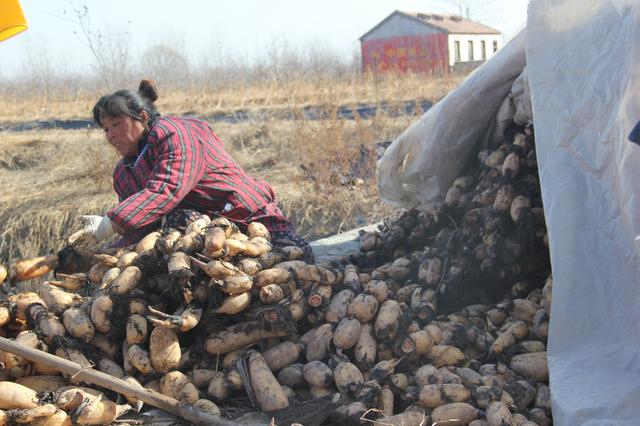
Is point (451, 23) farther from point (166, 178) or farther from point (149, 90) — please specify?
point (166, 178)

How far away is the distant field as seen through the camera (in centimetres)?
A: 629

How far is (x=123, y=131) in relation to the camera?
128 inches

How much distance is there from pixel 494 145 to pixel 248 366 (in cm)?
161

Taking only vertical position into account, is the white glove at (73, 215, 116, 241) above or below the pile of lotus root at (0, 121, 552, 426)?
above

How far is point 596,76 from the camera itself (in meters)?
2.27

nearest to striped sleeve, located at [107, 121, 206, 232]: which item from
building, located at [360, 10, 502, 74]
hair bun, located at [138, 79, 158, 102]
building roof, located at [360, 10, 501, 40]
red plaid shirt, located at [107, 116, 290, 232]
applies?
red plaid shirt, located at [107, 116, 290, 232]

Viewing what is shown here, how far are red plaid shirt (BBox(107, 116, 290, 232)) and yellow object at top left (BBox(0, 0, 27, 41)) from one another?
708mm

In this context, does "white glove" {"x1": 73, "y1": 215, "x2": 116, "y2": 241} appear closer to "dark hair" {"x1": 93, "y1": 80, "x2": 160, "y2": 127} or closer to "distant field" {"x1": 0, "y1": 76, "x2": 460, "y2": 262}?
"dark hair" {"x1": 93, "y1": 80, "x2": 160, "y2": 127}

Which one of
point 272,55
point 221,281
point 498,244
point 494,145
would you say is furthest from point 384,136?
point 221,281

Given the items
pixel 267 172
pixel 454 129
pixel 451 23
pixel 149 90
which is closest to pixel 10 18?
pixel 149 90

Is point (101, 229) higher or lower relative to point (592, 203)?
lower

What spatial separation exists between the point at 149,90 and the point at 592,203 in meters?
2.20

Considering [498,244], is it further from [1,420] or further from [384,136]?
[384,136]

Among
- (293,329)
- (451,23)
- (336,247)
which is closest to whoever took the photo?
(293,329)
